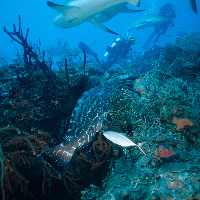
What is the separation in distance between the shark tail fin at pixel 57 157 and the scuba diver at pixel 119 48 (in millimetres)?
11550

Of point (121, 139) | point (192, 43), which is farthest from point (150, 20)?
point (121, 139)

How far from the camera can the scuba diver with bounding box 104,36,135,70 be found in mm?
13469

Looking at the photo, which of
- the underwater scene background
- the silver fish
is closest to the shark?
the underwater scene background

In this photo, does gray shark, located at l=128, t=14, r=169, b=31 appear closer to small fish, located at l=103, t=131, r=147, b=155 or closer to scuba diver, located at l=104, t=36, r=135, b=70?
scuba diver, located at l=104, t=36, r=135, b=70

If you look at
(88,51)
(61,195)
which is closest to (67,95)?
(61,195)

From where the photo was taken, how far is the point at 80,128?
315 centimetres

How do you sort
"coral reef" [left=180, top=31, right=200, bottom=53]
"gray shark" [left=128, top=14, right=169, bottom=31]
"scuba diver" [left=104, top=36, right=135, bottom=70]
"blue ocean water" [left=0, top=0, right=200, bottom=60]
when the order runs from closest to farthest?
"coral reef" [left=180, top=31, right=200, bottom=53]
"scuba diver" [left=104, top=36, right=135, bottom=70]
"gray shark" [left=128, top=14, right=169, bottom=31]
"blue ocean water" [left=0, top=0, right=200, bottom=60]

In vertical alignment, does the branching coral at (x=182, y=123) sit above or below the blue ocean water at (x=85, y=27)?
below

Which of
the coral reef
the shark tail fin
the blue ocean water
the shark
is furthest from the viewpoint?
the blue ocean water

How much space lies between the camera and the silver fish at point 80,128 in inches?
108

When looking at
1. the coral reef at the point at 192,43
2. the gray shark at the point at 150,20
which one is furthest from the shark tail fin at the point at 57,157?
the gray shark at the point at 150,20

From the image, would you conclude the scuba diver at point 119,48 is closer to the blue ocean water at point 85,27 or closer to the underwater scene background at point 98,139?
the underwater scene background at point 98,139

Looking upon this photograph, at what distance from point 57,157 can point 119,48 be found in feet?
44.3

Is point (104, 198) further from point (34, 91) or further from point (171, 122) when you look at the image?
point (34, 91)
